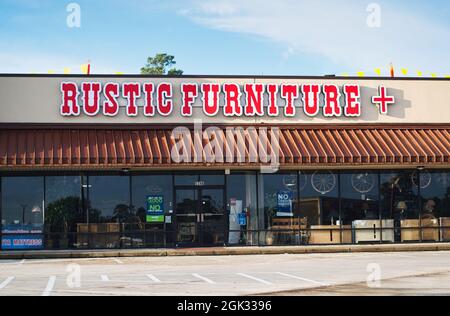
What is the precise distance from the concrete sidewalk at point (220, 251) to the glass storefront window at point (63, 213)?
814mm

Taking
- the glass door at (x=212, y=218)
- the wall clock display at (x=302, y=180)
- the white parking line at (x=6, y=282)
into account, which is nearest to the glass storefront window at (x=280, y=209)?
the wall clock display at (x=302, y=180)

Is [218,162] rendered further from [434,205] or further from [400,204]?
[434,205]

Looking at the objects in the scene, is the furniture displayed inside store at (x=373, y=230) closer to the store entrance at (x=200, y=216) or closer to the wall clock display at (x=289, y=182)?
the wall clock display at (x=289, y=182)

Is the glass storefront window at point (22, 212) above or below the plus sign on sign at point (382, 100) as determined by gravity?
below

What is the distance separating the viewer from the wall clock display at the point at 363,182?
1091 inches

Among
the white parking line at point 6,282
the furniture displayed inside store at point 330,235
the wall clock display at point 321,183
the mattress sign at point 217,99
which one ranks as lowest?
the white parking line at point 6,282

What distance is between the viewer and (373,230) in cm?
2769

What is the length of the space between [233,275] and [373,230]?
40.3 ft

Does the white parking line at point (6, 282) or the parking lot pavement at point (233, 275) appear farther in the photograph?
the white parking line at point (6, 282)

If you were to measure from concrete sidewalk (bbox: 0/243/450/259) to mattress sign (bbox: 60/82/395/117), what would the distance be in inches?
196

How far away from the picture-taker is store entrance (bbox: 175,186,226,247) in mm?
26703

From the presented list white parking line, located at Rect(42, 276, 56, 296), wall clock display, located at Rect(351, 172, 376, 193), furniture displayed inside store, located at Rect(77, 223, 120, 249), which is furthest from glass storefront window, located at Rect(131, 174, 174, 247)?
white parking line, located at Rect(42, 276, 56, 296)

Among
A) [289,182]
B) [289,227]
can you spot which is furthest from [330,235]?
[289,182]
